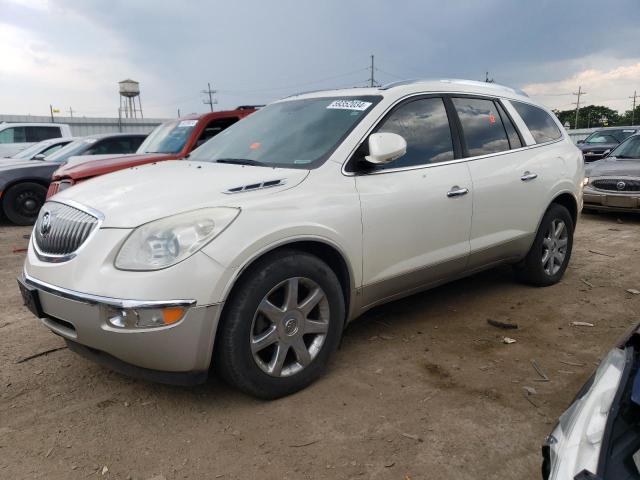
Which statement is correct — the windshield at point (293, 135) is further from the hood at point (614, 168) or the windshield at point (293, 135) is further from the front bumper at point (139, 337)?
the hood at point (614, 168)

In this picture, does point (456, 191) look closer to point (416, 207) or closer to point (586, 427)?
point (416, 207)

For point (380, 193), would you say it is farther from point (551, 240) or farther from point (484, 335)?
point (551, 240)

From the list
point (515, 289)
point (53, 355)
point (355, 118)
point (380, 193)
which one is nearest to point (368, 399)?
point (380, 193)

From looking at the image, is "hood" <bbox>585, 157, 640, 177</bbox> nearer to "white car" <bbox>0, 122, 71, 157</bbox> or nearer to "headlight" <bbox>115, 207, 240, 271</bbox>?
"headlight" <bbox>115, 207, 240, 271</bbox>

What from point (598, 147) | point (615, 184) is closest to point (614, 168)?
point (615, 184)

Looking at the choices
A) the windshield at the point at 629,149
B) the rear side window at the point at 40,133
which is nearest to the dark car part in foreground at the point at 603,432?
the windshield at the point at 629,149

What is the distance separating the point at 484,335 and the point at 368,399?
1294 mm

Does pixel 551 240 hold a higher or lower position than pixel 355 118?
lower

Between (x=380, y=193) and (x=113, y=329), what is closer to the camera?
(x=113, y=329)

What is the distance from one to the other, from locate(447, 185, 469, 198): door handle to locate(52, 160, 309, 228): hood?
115 cm

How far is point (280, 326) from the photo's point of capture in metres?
2.79

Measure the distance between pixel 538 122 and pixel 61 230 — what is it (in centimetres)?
400

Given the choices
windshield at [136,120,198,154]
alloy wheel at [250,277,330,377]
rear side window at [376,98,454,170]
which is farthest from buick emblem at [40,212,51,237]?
windshield at [136,120,198,154]

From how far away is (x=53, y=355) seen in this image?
3520mm
